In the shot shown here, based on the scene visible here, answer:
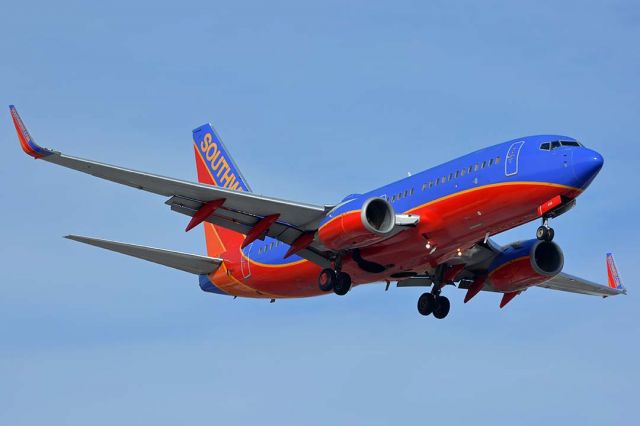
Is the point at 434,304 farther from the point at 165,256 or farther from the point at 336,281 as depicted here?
the point at 165,256

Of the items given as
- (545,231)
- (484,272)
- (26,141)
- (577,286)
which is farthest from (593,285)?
(26,141)

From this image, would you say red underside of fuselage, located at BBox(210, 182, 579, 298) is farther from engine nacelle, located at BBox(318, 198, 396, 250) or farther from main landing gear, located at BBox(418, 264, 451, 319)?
main landing gear, located at BBox(418, 264, 451, 319)

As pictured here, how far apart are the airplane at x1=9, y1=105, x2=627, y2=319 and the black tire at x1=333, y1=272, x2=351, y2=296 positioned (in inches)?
1.5

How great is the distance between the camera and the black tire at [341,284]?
46.9 m

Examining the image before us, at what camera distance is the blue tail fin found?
56888 mm

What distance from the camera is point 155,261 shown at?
165 feet

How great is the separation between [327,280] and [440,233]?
5.06 meters

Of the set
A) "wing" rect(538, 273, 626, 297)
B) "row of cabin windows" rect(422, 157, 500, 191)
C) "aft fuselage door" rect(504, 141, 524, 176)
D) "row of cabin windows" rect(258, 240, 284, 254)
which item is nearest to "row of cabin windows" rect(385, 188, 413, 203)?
"row of cabin windows" rect(422, 157, 500, 191)

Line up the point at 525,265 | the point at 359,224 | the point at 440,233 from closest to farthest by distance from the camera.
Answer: the point at 359,224
the point at 440,233
the point at 525,265

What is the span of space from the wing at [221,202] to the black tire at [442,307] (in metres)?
5.38

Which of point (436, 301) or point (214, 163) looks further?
point (214, 163)

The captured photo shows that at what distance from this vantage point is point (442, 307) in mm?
50594

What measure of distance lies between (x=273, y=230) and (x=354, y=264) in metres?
3.31

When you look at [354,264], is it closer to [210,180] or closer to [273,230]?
[273,230]
